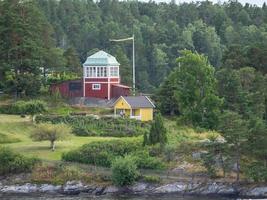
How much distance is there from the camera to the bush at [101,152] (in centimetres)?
5272

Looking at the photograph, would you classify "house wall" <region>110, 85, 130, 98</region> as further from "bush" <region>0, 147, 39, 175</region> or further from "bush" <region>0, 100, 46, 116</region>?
"bush" <region>0, 147, 39, 175</region>

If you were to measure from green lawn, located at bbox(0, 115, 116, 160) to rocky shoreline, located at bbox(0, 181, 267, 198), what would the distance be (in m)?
3.71

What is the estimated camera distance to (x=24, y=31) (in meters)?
70.8

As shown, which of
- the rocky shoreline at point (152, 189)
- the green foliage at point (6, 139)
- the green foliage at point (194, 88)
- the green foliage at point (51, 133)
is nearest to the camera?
the rocky shoreline at point (152, 189)

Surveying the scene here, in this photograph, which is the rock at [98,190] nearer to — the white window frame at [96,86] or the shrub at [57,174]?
the shrub at [57,174]

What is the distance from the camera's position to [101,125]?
202 feet

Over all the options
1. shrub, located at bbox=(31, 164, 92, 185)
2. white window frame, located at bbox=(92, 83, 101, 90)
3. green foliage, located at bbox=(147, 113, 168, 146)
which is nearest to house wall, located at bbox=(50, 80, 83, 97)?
white window frame, located at bbox=(92, 83, 101, 90)

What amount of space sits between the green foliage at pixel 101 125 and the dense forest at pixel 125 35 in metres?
8.51

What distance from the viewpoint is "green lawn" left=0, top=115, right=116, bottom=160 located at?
54.3 m

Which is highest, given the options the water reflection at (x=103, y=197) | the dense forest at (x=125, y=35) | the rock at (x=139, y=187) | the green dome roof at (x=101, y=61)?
the dense forest at (x=125, y=35)

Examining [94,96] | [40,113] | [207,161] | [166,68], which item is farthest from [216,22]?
[207,161]

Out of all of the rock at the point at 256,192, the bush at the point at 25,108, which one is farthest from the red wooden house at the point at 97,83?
the rock at the point at 256,192

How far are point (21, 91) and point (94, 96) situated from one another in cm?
650

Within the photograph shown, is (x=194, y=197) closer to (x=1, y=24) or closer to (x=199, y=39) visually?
(x=1, y=24)
